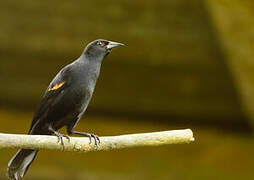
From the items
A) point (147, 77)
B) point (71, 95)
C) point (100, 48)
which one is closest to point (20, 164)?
point (71, 95)

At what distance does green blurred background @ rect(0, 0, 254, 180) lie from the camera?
15.3 feet

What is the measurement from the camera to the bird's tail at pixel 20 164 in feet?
6.54

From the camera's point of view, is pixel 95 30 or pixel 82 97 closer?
pixel 82 97

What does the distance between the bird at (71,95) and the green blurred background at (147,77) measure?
6.34 feet

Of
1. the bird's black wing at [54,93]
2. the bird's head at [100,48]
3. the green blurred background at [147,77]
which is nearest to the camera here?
the bird's head at [100,48]

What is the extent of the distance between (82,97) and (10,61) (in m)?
3.47

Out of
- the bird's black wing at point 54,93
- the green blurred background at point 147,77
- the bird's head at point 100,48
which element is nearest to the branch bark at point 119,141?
the bird's black wing at point 54,93

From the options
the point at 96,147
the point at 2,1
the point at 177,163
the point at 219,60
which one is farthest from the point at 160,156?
the point at 96,147

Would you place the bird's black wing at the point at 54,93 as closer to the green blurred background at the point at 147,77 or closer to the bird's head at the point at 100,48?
the bird's head at the point at 100,48

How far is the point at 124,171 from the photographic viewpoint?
614cm

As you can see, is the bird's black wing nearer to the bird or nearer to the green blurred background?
the bird

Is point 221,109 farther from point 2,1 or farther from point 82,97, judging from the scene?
point 82,97

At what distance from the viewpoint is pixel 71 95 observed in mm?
2201

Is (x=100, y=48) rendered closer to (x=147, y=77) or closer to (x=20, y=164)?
(x=20, y=164)
